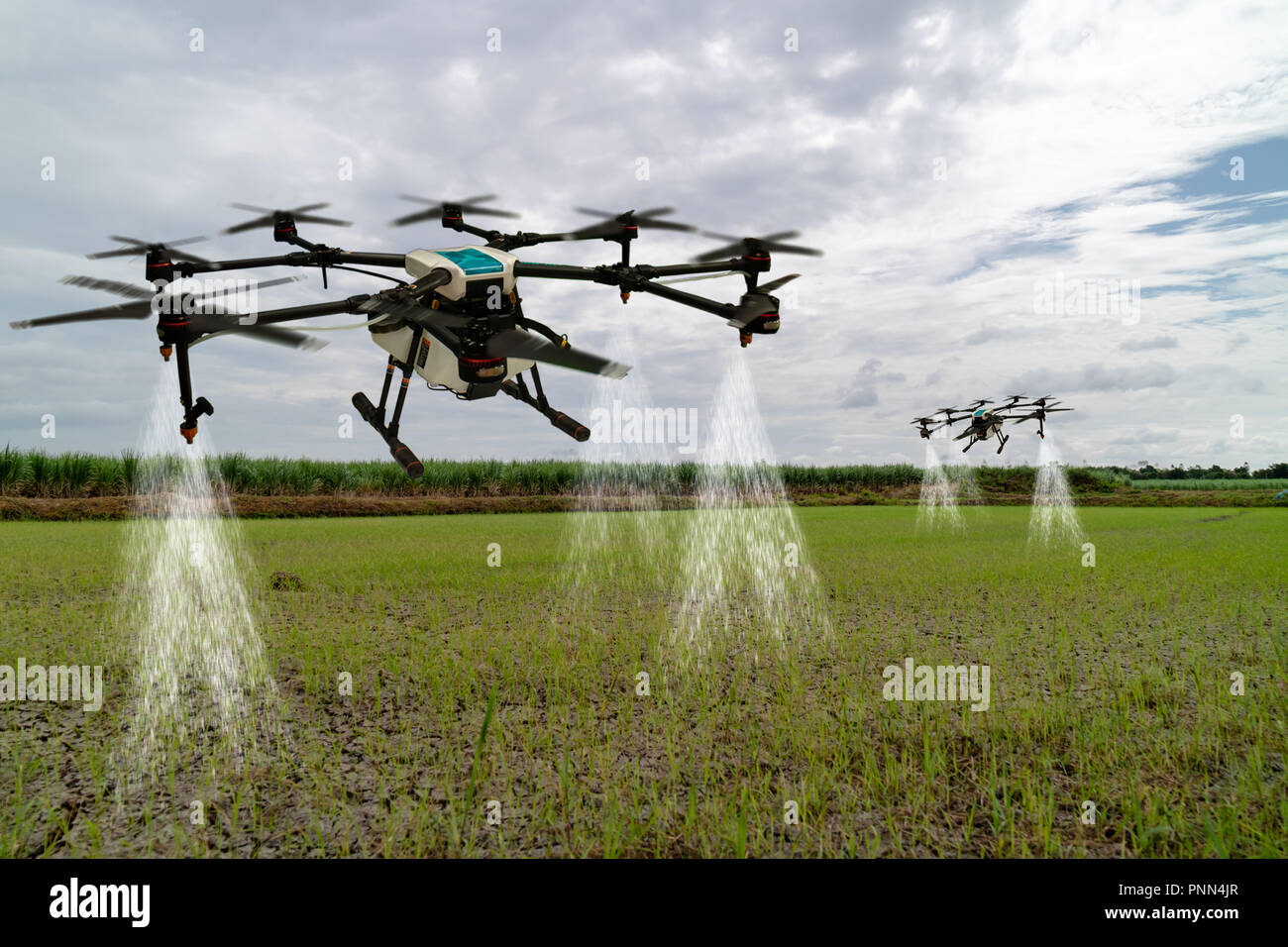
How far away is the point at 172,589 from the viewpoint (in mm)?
12586

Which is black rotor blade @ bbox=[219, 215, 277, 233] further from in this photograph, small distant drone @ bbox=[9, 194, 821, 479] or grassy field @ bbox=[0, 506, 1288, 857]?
grassy field @ bbox=[0, 506, 1288, 857]

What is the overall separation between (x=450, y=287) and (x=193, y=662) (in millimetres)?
6101

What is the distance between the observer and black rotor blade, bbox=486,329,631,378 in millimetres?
4738

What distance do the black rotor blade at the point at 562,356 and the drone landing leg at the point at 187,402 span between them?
2.14m

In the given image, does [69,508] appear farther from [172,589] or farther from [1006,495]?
[1006,495]

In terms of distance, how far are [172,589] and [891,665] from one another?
38.6 ft

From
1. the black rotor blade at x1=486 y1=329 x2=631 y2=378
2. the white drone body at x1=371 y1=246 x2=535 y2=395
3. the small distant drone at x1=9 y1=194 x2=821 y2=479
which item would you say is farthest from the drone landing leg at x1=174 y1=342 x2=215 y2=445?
the black rotor blade at x1=486 y1=329 x2=631 y2=378

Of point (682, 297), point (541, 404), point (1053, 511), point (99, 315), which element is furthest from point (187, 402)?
point (1053, 511)

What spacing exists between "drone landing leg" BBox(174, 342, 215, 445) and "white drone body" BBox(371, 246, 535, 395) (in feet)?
4.03

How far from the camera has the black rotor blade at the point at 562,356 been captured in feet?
15.5

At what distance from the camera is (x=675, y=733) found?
6223mm

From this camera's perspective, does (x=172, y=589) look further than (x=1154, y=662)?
Yes

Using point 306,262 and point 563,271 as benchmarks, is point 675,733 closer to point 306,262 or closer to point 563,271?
point 563,271

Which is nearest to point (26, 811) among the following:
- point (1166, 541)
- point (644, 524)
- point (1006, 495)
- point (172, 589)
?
point (172, 589)
